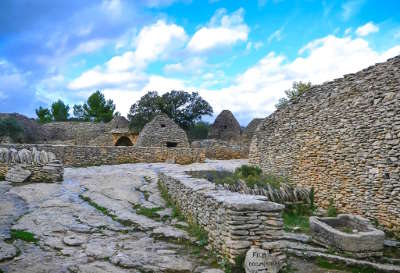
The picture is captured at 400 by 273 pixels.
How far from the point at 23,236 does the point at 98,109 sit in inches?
1836

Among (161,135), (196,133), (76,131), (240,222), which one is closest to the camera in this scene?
(240,222)

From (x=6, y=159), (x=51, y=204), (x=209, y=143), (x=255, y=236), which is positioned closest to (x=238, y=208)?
(x=255, y=236)

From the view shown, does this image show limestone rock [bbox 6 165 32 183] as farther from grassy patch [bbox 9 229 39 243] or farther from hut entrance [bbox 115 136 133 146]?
hut entrance [bbox 115 136 133 146]

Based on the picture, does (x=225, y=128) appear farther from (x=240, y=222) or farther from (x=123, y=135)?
(x=240, y=222)

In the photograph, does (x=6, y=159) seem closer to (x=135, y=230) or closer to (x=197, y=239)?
(x=135, y=230)

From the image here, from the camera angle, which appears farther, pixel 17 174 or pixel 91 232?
pixel 17 174

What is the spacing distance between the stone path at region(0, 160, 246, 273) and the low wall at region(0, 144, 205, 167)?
218 inches

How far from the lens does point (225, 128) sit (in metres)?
31.2

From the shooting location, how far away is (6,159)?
12.5 m

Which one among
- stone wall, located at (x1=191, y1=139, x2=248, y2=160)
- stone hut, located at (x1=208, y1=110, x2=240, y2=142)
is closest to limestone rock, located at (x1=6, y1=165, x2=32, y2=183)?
stone wall, located at (x1=191, y1=139, x2=248, y2=160)

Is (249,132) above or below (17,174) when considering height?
above

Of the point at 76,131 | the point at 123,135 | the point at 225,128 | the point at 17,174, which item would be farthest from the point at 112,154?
the point at 76,131

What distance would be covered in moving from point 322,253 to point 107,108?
158 feet

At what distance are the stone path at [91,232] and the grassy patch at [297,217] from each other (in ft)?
9.48
